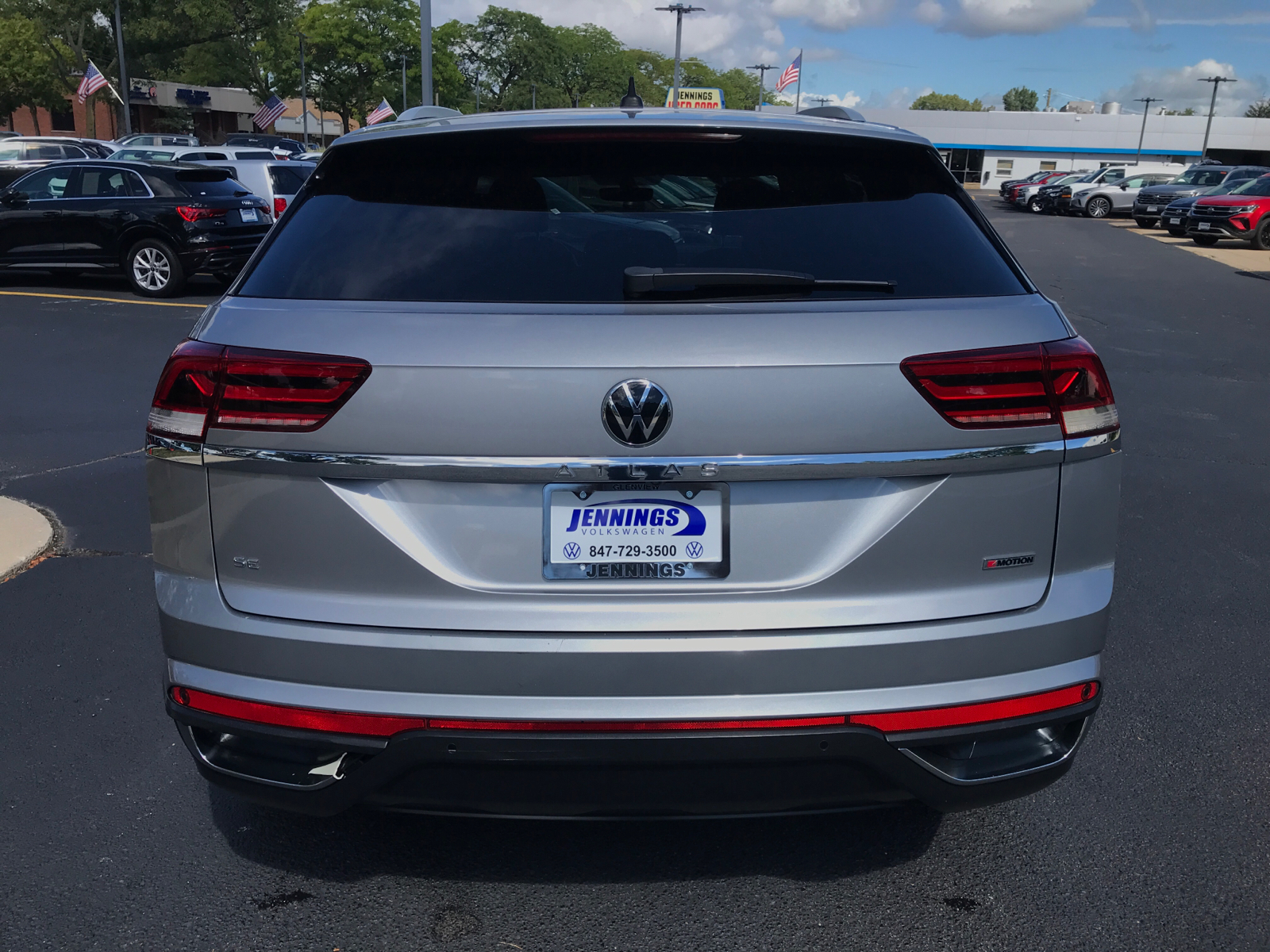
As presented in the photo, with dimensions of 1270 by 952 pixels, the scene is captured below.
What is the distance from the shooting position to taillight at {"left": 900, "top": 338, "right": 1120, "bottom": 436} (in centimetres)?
231

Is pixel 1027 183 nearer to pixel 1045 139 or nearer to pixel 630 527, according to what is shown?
pixel 1045 139

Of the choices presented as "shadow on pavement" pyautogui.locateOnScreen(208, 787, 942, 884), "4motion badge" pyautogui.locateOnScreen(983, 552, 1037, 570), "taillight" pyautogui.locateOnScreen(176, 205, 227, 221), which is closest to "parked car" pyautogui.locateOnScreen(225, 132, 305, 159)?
"taillight" pyautogui.locateOnScreen(176, 205, 227, 221)

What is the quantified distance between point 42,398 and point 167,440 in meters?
7.42

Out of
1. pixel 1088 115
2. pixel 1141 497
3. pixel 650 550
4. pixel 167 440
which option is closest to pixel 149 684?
pixel 167 440

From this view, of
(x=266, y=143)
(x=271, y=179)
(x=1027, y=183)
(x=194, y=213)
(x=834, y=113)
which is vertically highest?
(x=834, y=113)

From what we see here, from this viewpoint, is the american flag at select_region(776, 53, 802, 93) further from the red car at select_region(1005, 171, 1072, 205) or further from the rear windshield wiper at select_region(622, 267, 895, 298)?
the rear windshield wiper at select_region(622, 267, 895, 298)

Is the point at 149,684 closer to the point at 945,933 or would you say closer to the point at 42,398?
the point at 945,933

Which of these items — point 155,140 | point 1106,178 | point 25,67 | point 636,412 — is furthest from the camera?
point 25,67

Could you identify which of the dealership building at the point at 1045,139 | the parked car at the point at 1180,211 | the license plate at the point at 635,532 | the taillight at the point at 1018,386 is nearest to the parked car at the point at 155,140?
the parked car at the point at 1180,211

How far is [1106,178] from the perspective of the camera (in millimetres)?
43156

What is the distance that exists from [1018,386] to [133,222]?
14.8m

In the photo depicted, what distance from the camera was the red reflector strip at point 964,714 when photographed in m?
2.35

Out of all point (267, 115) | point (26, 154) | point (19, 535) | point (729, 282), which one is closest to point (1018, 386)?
point (729, 282)

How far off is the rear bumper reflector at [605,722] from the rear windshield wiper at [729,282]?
2.91ft
